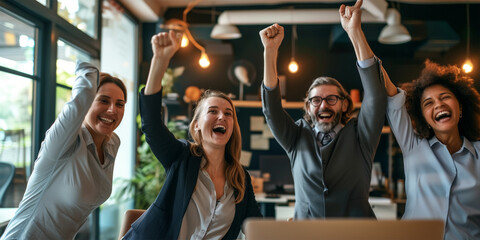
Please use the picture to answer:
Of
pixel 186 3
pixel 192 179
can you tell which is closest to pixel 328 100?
pixel 192 179

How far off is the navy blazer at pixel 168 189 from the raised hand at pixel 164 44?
17cm

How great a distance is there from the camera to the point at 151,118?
1562mm

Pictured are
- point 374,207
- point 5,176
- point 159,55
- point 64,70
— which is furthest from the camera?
point 374,207

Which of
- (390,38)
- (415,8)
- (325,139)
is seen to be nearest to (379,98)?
(325,139)

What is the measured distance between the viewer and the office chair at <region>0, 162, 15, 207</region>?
8.08 feet

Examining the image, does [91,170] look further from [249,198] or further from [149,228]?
[249,198]

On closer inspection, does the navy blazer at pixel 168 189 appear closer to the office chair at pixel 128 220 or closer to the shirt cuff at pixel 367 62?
the office chair at pixel 128 220

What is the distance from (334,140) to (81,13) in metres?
3.03

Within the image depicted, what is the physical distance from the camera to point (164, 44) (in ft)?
5.11

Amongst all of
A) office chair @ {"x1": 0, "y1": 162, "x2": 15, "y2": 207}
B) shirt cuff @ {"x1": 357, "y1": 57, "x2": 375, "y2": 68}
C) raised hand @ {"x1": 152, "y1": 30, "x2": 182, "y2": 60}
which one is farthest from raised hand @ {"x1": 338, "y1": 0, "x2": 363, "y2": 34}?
office chair @ {"x1": 0, "y1": 162, "x2": 15, "y2": 207}

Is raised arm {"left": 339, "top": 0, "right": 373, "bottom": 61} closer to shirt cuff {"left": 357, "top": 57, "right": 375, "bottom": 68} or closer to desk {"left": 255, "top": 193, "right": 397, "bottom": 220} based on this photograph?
shirt cuff {"left": 357, "top": 57, "right": 375, "bottom": 68}

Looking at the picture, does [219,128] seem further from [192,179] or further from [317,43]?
[317,43]

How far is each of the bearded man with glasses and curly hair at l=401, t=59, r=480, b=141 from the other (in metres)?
0.25

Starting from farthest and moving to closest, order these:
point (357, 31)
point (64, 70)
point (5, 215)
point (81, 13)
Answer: point (81, 13) < point (64, 70) < point (5, 215) < point (357, 31)
